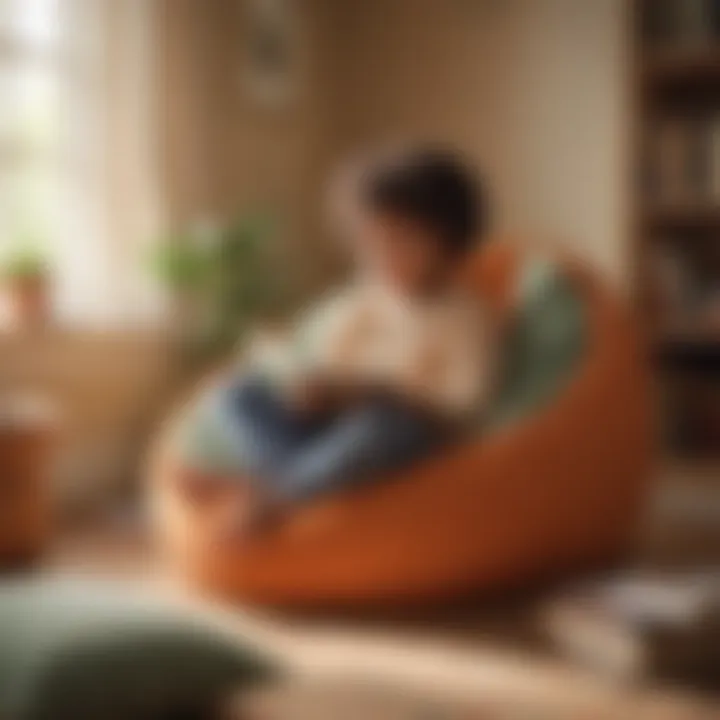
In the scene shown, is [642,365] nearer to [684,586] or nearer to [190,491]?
[684,586]

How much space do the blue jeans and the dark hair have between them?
0.38 meters

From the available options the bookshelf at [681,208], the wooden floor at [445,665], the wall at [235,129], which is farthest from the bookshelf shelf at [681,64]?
the wooden floor at [445,665]

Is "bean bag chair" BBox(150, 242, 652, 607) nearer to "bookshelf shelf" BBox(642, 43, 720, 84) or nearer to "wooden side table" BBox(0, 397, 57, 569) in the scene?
"wooden side table" BBox(0, 397, 57, 569)

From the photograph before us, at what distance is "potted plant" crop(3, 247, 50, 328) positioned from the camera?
3549 millimetres

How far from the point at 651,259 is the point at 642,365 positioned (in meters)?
1.24

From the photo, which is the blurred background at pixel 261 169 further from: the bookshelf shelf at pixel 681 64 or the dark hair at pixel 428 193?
the dark hair at pixel 428 193

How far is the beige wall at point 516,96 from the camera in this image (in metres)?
4.08

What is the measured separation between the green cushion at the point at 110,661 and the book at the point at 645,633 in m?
0.62

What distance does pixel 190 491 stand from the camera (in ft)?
8.87

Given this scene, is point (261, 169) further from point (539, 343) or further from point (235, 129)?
point (539, 343)

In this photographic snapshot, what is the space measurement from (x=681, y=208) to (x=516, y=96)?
59 centimetres

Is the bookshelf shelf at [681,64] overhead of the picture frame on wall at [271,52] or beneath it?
beneath

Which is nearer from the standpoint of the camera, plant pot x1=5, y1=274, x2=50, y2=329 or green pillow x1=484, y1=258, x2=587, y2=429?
green pillow x1=484, y1=258, x2=587, y2=429

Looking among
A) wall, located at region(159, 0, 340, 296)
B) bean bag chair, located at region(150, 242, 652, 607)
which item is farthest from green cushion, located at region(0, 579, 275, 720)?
wall, located at region(159, 0, 340, 296)
